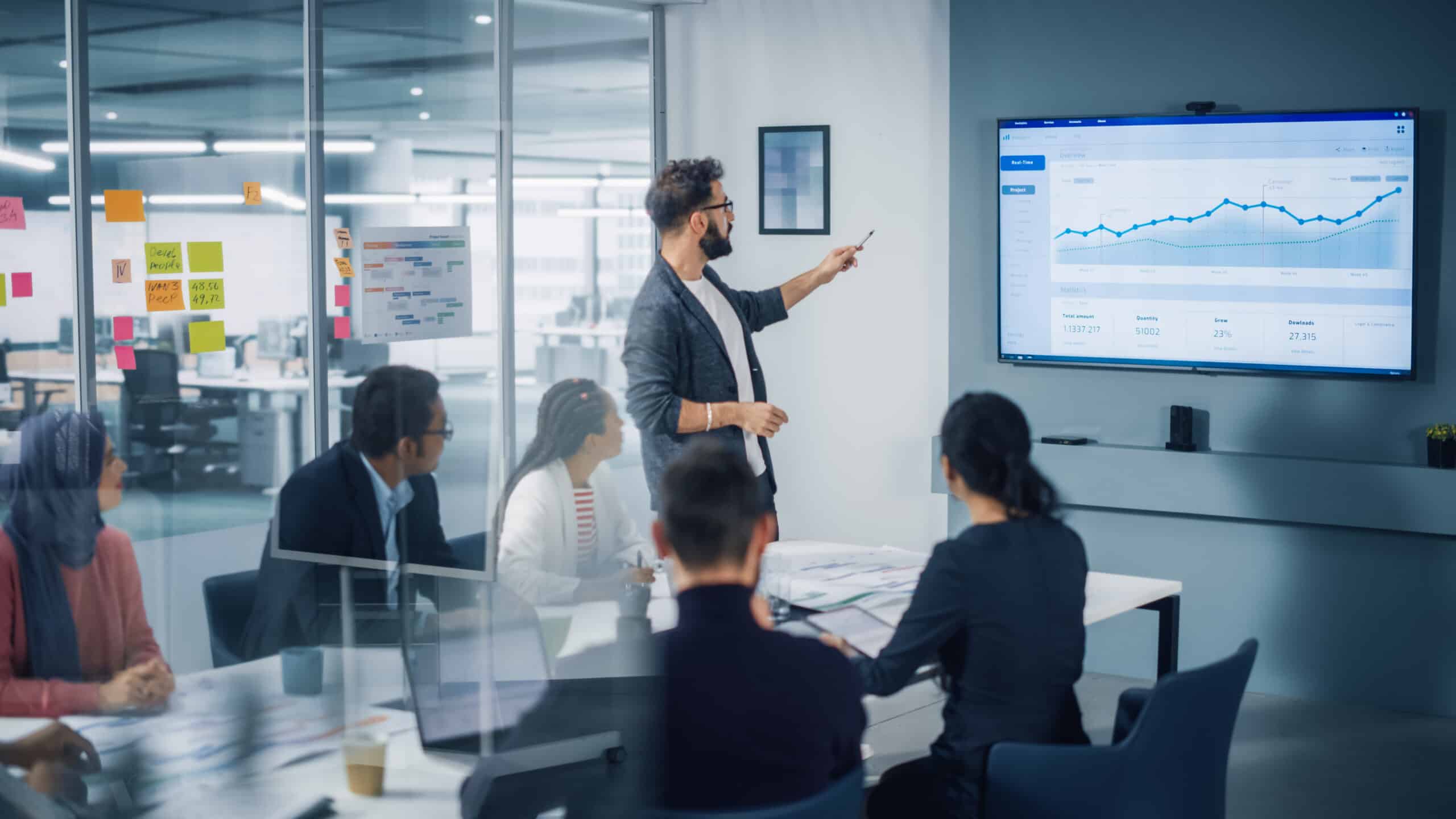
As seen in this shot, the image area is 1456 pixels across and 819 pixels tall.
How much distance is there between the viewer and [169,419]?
2123mm

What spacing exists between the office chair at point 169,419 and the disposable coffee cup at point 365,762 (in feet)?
1.53

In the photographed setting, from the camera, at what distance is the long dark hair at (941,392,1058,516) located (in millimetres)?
2195

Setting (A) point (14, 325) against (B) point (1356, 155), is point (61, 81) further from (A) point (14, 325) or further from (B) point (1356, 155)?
(B) point (1356, 155)

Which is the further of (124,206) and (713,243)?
(713,243)

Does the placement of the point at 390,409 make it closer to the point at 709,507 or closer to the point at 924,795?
the point at 709,507

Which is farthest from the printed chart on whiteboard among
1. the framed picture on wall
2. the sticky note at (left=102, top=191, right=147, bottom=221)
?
the framed picture on wall

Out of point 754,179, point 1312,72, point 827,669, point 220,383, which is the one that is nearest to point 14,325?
point 220,383

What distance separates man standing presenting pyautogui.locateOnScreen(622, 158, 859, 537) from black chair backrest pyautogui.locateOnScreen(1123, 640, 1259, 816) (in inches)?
Answer: 50.3

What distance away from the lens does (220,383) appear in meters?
2.55

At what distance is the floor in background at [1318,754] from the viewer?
334 centimetres

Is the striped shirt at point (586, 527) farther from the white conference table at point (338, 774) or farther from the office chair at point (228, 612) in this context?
the office chair at point (228, 612)

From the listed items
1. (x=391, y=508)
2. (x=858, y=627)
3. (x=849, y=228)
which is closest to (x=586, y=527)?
(x=391, y=508)

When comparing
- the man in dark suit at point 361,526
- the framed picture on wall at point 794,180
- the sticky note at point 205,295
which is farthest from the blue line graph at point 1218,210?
the man in dark suit at point 361,526

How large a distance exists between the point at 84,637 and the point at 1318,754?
326cm
